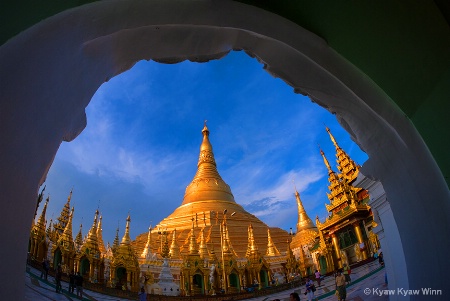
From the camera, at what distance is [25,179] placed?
1.57m

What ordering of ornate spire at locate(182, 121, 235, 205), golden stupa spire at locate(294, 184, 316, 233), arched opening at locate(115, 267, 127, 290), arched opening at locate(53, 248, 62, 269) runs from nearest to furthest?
arched opening at locate(53, 248, 62, 269), arched opening at locate(115, 267, 127, 290), golden stupa spire at locate(294, 184, 316, 233), ornate spire at locate(182, 121, 235, 205)

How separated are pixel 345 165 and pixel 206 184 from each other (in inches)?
650

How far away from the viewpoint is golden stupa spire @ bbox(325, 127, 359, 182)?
2438cm

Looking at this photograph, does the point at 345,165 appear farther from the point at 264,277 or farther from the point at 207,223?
the point at 207,223

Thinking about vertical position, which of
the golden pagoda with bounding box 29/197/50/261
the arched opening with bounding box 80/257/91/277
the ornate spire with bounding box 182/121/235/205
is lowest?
the arched opening with bounding box 80/257/91/277

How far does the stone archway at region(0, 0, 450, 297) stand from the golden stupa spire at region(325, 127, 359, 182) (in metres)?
23.3

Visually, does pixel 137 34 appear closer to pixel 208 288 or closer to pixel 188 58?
pixel 188 58

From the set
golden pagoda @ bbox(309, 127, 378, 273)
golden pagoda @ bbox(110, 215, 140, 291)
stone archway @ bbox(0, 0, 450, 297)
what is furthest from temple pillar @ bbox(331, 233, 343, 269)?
stone archway @ bbox(0, 0, 450, 297)

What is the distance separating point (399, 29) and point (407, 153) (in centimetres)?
90

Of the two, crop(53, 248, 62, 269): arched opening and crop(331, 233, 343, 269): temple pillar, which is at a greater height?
crop(53, 248, 62, 269): arched opening

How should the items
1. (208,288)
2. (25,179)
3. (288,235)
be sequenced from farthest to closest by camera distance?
(288,235) < (208,288) < (25,179)

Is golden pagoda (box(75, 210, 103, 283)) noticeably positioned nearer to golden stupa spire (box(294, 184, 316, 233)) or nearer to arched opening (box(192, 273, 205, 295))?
arched opening (box(192, 273, 205, 295))

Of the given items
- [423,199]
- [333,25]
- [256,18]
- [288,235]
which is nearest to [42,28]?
[256,18]

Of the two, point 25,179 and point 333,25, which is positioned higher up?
point 333,25
